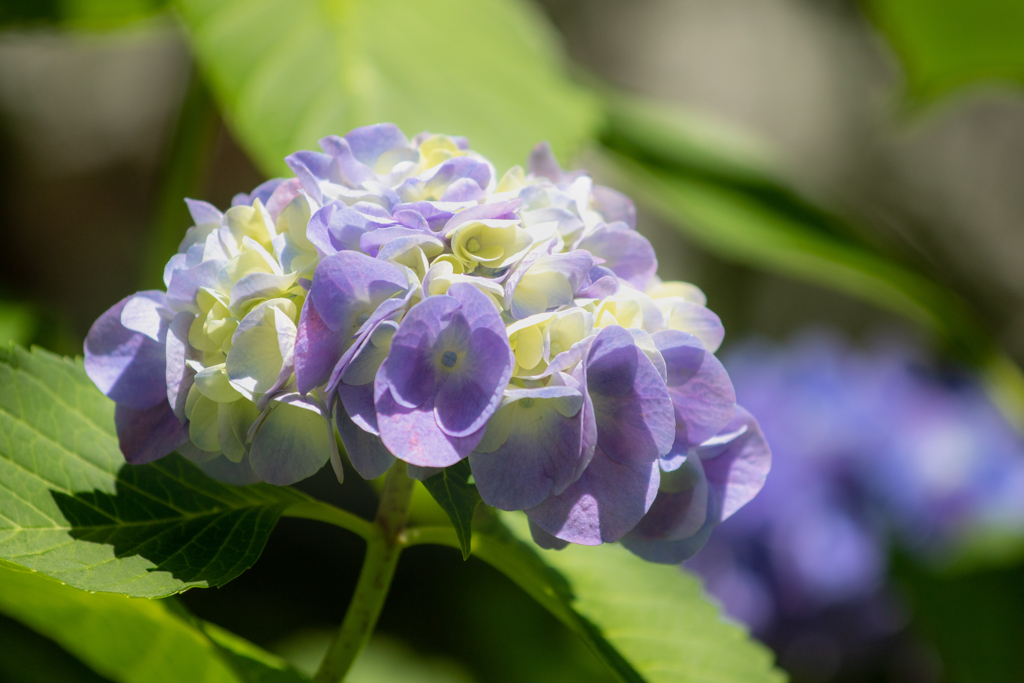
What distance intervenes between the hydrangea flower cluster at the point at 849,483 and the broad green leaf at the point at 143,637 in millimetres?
942

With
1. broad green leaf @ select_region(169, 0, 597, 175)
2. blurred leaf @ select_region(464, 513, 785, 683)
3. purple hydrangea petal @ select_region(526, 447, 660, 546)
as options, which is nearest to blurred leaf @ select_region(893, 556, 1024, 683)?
blurred leaf @ select_region(464, 513, 785, 683)

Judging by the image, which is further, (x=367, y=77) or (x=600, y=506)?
(x=367, y=77)

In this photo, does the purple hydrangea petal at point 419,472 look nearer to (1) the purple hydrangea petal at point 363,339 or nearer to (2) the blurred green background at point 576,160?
(1) the purple hydrangea petal at point 363,339

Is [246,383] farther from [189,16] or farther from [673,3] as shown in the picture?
[673,3]

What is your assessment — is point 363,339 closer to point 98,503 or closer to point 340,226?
point 340,226

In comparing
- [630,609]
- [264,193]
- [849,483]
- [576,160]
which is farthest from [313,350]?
[849,483]

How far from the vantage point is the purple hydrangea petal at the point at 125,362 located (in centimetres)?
45

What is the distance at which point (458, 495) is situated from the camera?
0.42 m

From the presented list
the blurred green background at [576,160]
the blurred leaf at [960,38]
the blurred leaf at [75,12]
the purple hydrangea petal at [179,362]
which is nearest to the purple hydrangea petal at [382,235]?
the purple hydrangea petal at [179,362]

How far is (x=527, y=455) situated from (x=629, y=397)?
0.06m

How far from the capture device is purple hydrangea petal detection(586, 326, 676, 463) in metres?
0.40

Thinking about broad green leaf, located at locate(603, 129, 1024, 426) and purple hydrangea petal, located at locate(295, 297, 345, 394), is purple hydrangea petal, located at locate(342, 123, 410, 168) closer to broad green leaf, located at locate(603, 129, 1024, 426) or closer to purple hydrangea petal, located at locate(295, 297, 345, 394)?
purple hydrangea petal, located at locate(295, 297, 345, 394)

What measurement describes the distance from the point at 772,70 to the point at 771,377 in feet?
5.62

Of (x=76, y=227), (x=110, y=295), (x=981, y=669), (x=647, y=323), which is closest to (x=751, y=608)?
(x=981, y=669)
